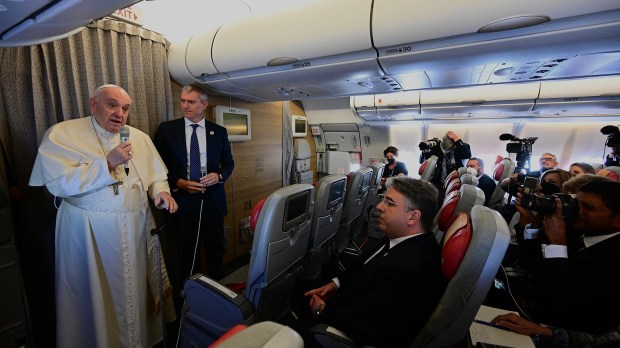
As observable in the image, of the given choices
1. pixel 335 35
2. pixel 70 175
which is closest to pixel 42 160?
pixel 70 175

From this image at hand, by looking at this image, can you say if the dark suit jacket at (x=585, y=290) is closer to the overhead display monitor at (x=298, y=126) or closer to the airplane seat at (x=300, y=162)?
the airplane seat at (x=300, y=162)

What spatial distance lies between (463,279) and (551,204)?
93 cm

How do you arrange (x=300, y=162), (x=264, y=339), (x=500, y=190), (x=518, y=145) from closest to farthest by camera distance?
(x=264, y=339) < (x=518, y=145) < (x=500, y=190) < (x=300, y=162)

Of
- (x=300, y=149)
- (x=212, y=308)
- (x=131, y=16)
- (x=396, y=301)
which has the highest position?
(x=131, y=16)

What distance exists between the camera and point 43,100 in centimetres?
200

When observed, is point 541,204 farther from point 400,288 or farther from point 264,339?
point 264,339

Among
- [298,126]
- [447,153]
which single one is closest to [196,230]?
[298,126]

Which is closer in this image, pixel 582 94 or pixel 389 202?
pixel 389 202

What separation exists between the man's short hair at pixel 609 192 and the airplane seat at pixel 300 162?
4510 mm

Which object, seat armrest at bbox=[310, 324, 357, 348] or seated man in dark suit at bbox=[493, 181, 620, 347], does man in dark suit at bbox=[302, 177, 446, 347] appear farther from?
seated man in dark suit at bbox=[493, 181, 620, 347]

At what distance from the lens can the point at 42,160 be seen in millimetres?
1639

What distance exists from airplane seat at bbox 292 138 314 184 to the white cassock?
385 cm

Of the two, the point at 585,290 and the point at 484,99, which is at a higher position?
the point at 484,99

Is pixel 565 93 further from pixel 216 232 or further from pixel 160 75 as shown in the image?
pixel 160 75
